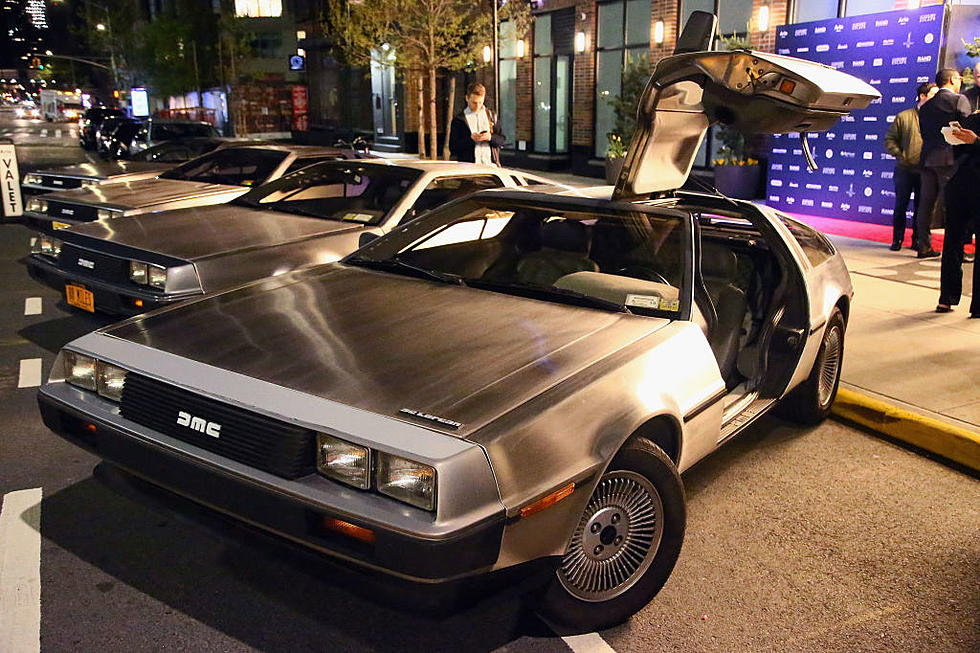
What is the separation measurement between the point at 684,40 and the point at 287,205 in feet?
12.0

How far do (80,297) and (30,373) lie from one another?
1.96 feet

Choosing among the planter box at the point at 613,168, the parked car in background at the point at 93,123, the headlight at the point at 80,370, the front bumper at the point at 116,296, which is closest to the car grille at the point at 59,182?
the front bumper at the point at 116,296

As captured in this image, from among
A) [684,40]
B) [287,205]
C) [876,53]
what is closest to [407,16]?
[876,53]

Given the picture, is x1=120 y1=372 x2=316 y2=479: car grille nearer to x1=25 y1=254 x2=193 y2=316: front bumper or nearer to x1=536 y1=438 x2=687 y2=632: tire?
x1=536 y1=438 x2=687 y2=632: tire

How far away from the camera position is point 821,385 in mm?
4977

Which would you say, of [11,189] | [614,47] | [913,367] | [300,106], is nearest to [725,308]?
[913,367]

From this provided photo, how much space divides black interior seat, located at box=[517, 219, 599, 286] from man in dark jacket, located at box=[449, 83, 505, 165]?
6.27 m

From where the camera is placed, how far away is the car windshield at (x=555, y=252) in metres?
3.67

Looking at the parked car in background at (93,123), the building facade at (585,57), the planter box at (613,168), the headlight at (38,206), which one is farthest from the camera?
the parked car in background at (93,123)

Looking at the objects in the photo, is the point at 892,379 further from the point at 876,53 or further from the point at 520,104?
the point at 520,104

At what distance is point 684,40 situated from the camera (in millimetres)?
4281

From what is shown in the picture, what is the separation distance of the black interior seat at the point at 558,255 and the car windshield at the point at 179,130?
51.6 feet

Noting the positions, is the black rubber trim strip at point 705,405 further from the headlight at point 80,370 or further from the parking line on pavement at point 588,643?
the headlight at point 80,370

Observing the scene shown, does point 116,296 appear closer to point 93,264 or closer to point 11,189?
point 93,264
